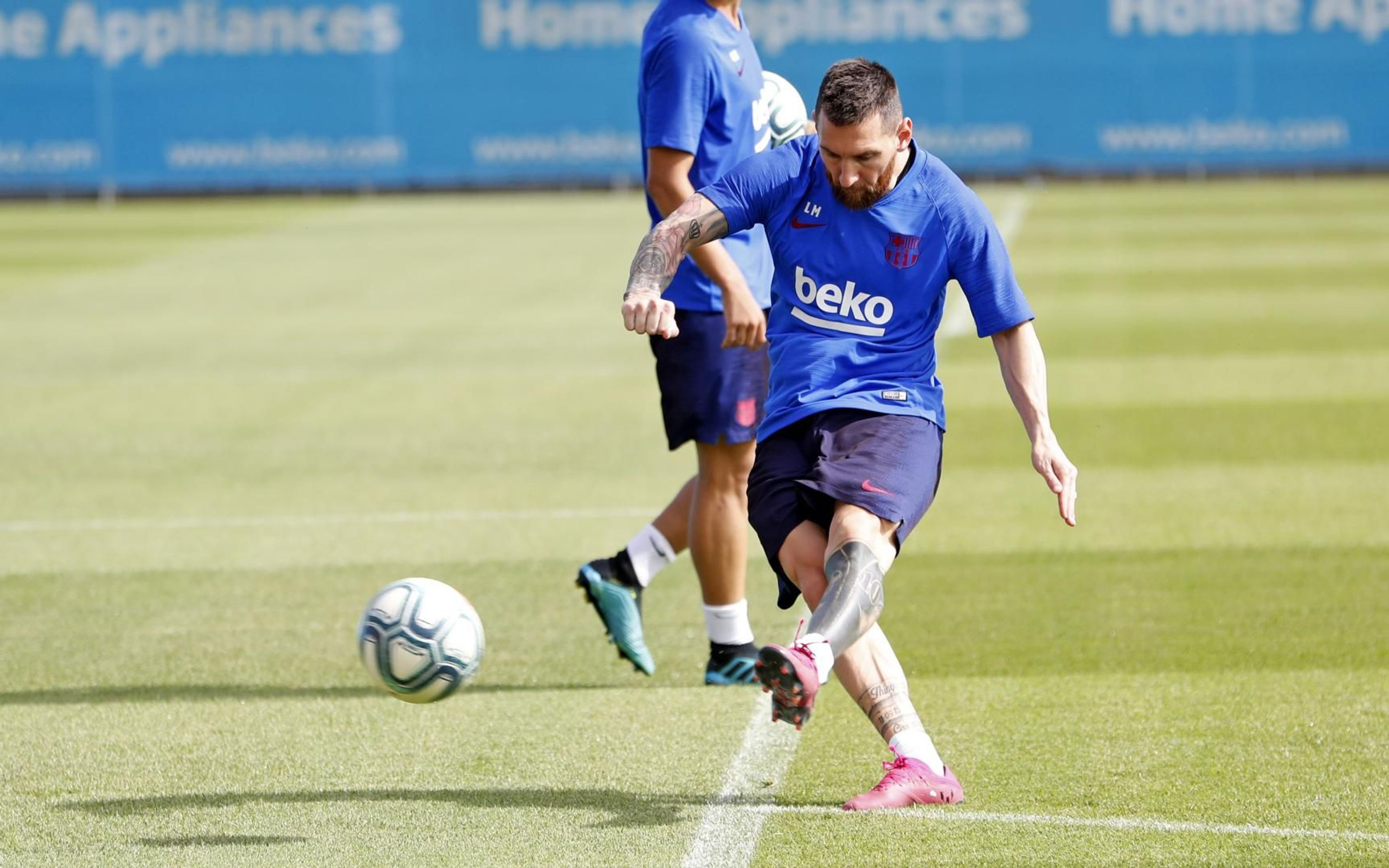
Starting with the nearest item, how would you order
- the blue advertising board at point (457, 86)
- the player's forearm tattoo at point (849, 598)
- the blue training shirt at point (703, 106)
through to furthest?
the player's forearm tattoo at point (849, 598) → the blue training shirt at point (703, 106) → the blue advertising board at point (457, 86)

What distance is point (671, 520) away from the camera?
6.78 meters

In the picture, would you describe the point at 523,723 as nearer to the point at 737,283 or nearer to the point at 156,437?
the point at 737,283

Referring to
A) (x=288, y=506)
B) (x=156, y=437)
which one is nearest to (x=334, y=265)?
(x=156, y=437)

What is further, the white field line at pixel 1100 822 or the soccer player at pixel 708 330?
the soccer player at pixel 708 330

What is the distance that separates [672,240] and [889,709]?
1.34 meters

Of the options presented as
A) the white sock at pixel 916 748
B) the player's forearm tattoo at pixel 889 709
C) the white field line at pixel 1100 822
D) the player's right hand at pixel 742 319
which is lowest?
the white field line at pixel 1100 822

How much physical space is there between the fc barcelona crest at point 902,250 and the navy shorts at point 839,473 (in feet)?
1.31

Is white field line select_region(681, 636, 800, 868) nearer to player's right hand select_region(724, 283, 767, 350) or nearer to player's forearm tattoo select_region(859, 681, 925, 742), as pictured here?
player's forearm tattoo select_region(859, 681, 925, 742)

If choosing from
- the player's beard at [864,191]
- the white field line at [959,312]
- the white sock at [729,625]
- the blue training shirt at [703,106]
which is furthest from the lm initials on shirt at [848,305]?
the white field line at [959,312]

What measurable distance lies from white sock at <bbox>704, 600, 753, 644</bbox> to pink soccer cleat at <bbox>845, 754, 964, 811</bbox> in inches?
58.4

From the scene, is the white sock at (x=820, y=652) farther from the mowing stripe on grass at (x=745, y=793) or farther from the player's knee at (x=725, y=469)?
the player's knee at (x=725, y=469)

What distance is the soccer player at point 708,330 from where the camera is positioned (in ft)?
20.4

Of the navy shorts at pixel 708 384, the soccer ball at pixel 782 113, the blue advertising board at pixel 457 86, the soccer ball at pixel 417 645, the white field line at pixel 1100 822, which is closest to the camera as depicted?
the white field line at pixel 1100 822

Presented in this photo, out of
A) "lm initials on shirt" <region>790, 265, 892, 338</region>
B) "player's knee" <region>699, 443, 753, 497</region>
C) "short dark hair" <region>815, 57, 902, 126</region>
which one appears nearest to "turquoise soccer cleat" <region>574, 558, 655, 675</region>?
"player's knee" <region>699, 443, 753, 497</region>
